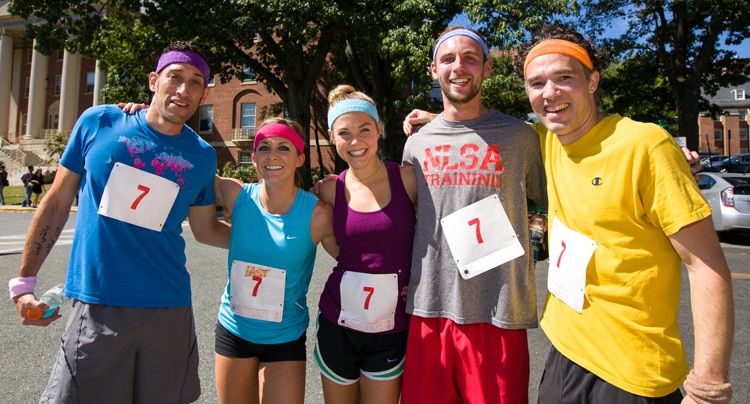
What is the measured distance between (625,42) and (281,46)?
16190mm

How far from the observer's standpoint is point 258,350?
2689 mm

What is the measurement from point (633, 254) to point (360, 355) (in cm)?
148

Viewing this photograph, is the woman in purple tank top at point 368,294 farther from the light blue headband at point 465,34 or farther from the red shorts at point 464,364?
the light blue headband at point 465,34

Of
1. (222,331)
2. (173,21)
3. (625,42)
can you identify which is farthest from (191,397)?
(625,42)

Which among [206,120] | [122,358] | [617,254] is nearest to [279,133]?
[122,358]

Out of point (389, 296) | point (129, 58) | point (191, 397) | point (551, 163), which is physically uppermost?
point (129, 58)

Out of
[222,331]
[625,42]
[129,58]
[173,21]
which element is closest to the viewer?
[222,331]

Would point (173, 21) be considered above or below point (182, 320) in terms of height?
above

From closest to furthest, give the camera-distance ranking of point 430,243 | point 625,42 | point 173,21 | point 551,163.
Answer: point 551,163, point 430,243, point 173,21, point 625,42

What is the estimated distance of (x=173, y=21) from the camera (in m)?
17.4

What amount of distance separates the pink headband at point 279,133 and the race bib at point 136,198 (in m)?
0.62

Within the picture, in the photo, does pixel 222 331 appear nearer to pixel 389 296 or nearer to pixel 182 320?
pixel 182 320

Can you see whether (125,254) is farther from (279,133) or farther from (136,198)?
(279,133)

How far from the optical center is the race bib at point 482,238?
7.95 ft
